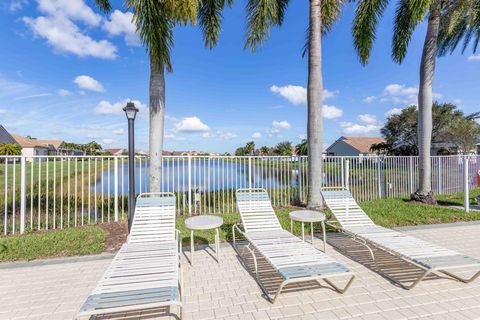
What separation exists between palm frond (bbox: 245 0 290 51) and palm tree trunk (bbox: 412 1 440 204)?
5.10 meters

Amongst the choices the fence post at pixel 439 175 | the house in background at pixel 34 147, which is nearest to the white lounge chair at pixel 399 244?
the fence post at pixel 439 175

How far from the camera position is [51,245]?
459 cm

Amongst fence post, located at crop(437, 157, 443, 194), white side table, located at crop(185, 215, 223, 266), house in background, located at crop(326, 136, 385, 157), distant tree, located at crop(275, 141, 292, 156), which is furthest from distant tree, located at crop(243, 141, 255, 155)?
white side table, located at crop(185, 215, 223, 266)

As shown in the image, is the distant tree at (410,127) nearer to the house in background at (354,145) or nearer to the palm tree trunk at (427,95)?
the house in background at (354,145)

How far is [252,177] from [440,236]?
4.88 m

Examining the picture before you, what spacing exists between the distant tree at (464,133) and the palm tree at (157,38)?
3348 centimetres

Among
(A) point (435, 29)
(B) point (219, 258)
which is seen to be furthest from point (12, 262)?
(A) point (435, 29)

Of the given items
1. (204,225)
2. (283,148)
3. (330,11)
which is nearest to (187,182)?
(204,225)

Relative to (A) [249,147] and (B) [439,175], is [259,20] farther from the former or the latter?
(A) [249,147]

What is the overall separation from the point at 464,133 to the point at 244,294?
116 feet

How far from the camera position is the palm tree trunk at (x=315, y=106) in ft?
22.3

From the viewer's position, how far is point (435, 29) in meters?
7.68

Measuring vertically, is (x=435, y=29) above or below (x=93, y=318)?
above

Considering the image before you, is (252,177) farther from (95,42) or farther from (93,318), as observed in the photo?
(95,42)
